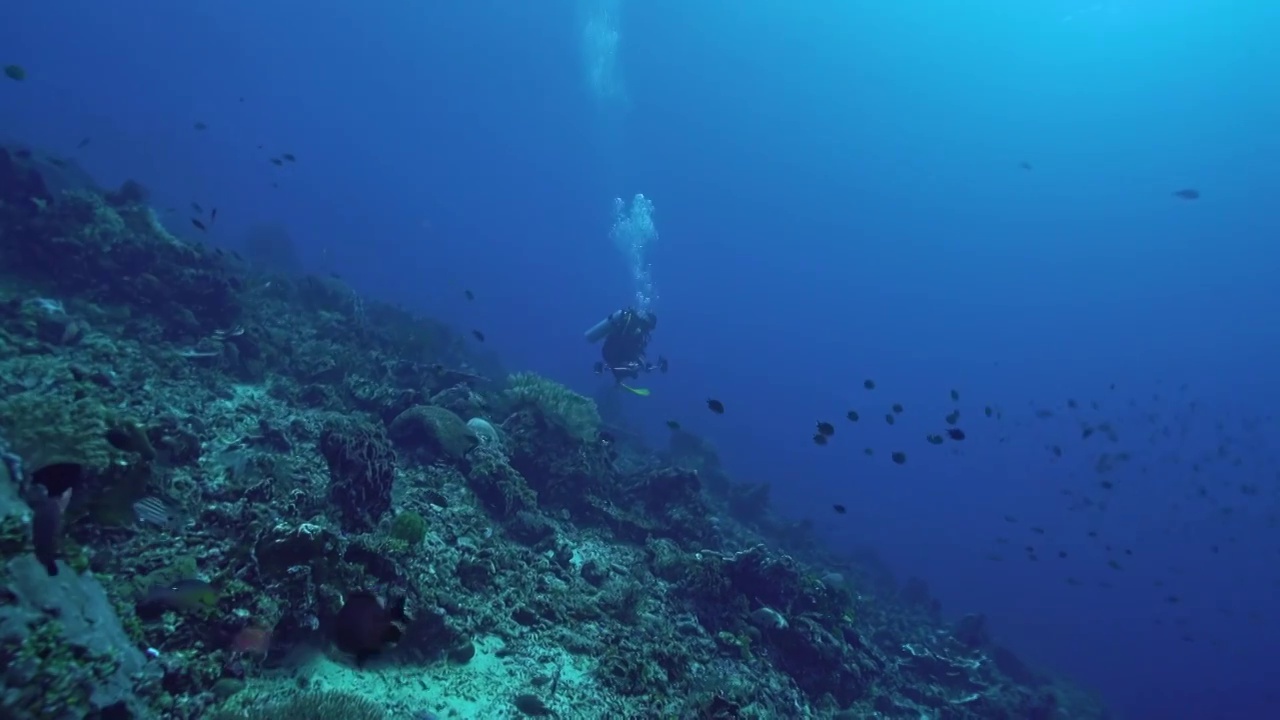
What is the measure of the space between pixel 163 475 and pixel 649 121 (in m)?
150

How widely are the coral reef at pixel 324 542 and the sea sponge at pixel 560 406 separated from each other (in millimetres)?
112

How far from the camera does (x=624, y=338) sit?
69.3 ft

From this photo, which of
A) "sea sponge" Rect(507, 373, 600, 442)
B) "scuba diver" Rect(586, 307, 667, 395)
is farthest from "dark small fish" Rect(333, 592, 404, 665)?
"scuba diver" Rect(586, 307, 667, 395)

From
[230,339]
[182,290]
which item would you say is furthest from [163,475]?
[182,290]

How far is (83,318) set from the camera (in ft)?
38.1

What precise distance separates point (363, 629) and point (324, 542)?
8.82 feet

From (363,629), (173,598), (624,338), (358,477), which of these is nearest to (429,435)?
(358,477)

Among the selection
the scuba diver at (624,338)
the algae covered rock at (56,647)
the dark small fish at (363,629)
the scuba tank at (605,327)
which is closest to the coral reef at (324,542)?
the algae covered rock at (56,647)

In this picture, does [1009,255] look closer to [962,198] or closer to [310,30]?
[962,198]

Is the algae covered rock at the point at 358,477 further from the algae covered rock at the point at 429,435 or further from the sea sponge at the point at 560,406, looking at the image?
the sea sponge at the point at 560,406

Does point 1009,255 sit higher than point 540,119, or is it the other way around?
point 1009,255

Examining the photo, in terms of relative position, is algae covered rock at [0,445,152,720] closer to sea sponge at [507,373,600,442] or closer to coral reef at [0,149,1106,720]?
coral reef at [0,149,1106,720]

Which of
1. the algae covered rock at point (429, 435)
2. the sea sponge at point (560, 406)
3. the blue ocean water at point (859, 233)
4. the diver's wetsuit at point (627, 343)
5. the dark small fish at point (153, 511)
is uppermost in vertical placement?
the blue ocean water at point (859, 233)

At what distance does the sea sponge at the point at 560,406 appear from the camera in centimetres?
1371
